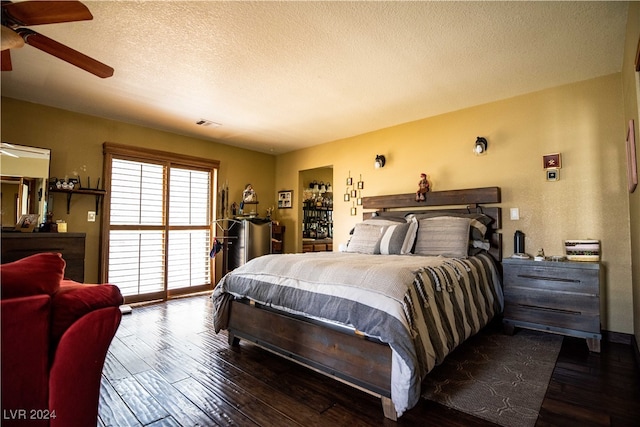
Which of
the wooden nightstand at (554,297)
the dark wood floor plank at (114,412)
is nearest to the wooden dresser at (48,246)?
the dark wood floor plank at (114,412)

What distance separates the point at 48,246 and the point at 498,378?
13.5ft

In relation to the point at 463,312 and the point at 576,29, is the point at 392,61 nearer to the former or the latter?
the point at 576,29

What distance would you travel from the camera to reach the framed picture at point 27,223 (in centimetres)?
320

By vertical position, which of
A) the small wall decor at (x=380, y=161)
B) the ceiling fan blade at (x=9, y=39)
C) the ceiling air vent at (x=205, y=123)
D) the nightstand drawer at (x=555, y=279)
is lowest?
the nightstand drawer at (x=555, y=279)

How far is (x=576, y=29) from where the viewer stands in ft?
7.55

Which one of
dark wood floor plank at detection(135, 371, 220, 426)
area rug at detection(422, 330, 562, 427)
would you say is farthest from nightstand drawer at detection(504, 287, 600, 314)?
dark wood floor plank at detection(135, 371, 220, 426)

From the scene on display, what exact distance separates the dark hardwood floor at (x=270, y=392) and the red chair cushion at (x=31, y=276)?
3.22ft

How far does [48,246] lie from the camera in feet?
10.3

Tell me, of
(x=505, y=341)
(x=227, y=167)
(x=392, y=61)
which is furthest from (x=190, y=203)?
(x=505, y=341)

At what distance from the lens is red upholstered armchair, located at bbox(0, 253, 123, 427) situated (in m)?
1.04

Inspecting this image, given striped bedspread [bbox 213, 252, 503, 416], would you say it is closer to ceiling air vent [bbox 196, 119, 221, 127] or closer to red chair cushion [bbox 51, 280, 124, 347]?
red chair cushion [bbox 51, 280, 124, 347]

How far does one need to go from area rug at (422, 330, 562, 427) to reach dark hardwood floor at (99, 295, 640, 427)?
7 centimetres

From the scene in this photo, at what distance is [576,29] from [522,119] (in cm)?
121

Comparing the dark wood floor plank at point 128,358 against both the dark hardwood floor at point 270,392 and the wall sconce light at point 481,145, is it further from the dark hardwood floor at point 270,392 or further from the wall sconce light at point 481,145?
the wall sconce light at point 481,145
